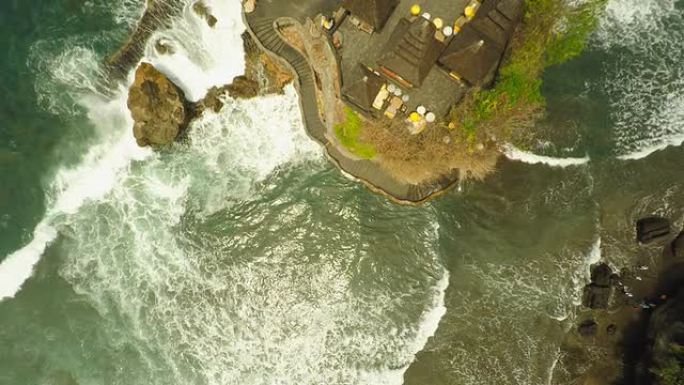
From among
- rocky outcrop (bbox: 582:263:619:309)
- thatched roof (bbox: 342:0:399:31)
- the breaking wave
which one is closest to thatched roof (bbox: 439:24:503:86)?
thatched roof (bbox: 342:0:399:31)

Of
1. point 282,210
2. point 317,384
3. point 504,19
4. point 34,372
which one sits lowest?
point 34,372

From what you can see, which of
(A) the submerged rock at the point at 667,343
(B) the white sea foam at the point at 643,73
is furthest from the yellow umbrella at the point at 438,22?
(A) the submerged rock at the point at 667,343

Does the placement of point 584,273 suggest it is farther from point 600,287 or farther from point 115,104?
point 115,104

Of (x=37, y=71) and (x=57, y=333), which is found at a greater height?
(x=37, y=71)

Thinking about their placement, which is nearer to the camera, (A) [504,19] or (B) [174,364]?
(A) [504,19]

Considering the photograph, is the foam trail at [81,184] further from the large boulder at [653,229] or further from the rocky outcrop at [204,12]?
the large boulder at [653,229]

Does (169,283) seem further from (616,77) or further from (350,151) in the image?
(616,77)

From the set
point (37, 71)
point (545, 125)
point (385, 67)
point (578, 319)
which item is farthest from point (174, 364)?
point (545, 125)

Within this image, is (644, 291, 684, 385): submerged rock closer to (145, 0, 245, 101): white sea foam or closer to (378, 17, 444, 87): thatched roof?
(378, 17, 444, 87): thatched roof
